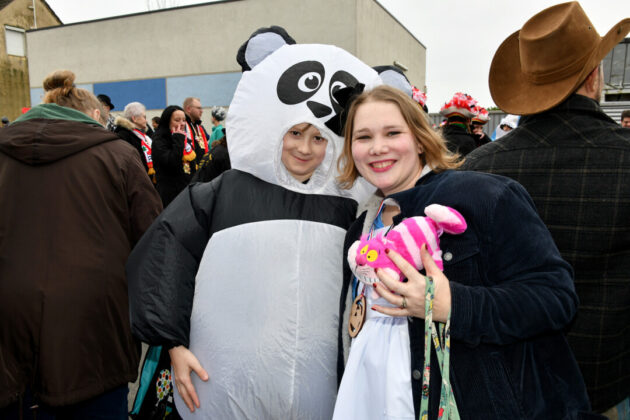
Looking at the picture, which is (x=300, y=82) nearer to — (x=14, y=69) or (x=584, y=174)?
(x=584, y=174)

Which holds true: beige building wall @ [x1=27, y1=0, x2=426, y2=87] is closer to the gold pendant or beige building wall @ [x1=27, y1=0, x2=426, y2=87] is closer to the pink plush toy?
the gold pendant

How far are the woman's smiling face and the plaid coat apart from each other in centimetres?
61

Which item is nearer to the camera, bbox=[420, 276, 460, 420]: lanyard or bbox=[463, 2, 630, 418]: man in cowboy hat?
bbox=[420, 276, 460, 420]: lanyard

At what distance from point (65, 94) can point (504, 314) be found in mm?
2238

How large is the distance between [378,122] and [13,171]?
161 centimetres

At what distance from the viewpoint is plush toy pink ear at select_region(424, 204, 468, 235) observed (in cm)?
124

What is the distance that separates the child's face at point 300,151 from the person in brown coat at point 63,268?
2.62ft

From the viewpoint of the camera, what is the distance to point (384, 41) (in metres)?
16.2

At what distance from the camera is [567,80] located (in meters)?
1.84

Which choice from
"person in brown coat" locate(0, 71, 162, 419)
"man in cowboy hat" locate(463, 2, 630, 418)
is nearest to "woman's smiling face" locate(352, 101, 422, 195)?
"man in cowboy hat" locate(463, 2, 630, 418)

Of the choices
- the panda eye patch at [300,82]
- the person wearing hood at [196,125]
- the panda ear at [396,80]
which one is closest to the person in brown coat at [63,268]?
the panda eye patch at [300,82]

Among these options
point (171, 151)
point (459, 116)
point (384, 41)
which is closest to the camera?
point (459, 116)

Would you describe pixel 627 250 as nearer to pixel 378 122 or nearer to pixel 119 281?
pixel 378 122

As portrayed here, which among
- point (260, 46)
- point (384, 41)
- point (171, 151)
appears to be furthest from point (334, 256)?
point (384, 41)
